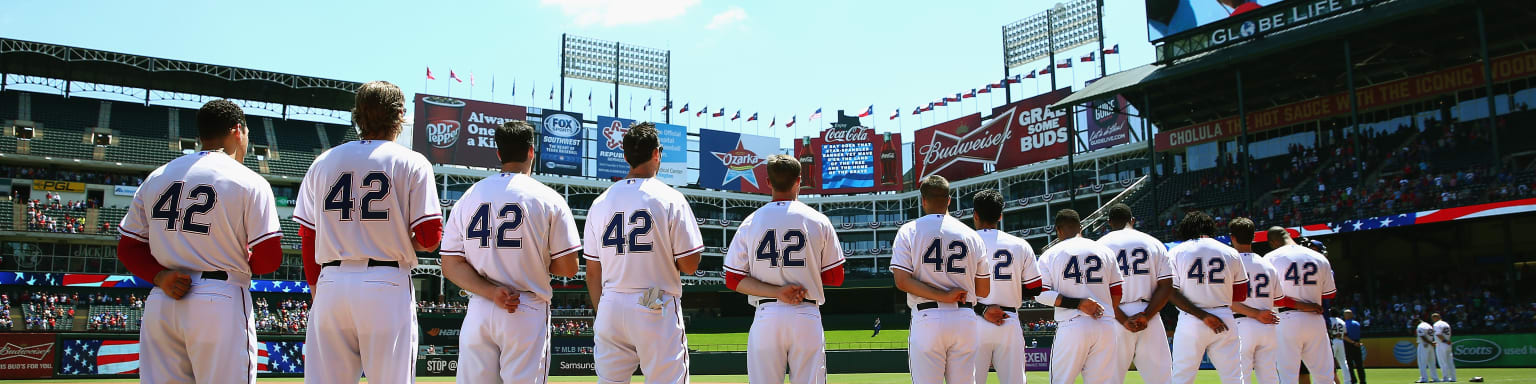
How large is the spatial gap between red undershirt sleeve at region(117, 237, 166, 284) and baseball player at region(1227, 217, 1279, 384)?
8553 mm

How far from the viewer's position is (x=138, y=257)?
489cm

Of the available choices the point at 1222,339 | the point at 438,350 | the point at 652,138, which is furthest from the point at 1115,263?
the point at 438,350

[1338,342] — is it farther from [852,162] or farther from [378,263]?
[852,162]

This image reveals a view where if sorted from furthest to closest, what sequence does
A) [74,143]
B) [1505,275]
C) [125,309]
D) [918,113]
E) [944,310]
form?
1. [918,113]
2. [74,143]
3. [125,309]
4. [1505,275]
5. [944,310]

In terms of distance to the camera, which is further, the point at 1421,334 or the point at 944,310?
the point at 1421,334

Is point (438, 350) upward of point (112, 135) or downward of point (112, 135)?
downward

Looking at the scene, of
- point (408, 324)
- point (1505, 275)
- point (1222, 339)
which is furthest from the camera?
point (1505, 275)

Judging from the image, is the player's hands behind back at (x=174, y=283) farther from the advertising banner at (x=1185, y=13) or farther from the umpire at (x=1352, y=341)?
the advertising banner at (x=1185, y=13)

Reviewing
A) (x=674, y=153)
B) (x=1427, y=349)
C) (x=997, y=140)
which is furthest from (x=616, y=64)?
(x=1427, y=349)

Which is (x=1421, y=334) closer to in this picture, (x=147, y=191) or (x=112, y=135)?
(x=147, y=191)

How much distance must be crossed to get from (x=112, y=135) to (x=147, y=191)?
52.1 meters

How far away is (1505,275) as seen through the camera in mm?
30031

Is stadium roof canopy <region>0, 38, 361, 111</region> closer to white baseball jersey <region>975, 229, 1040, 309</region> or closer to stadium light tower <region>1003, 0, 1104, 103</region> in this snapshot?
stadium light tower <region>1003, 0, 1104, 103</region>

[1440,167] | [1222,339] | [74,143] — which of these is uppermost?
[74,143]
